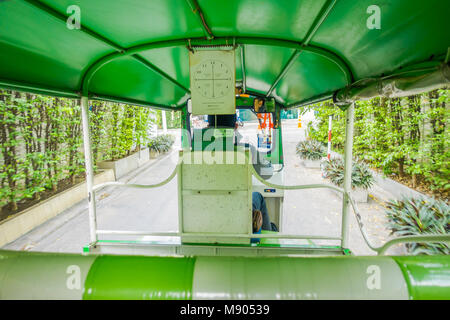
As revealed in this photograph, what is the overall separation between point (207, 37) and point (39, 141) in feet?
17.2

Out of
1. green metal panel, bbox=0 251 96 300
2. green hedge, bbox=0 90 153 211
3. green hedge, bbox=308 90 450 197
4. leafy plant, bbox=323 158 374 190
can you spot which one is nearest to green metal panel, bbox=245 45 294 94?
green metal panel, bbox=0 251 96 300

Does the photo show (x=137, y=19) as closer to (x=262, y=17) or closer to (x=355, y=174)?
(x=262, y=17)

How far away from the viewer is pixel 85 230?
442 cm

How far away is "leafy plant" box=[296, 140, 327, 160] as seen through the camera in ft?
31.9

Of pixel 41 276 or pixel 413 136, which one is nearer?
pixel 41 276

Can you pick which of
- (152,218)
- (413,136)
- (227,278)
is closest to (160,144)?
(152,218)

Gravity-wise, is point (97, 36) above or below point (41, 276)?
above

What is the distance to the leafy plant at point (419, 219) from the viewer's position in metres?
3.30

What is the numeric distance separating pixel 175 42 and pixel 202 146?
2450mm

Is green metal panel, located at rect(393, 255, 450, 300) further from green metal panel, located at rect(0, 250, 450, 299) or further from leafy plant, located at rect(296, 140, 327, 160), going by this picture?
leafy plant, located at rect(296, 140, 327, 160)

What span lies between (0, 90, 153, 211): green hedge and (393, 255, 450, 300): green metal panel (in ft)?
18.7

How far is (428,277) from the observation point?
0.93 m

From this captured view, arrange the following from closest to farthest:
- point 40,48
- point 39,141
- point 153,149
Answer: point 40,48 → point 39,141 → point 153,149
